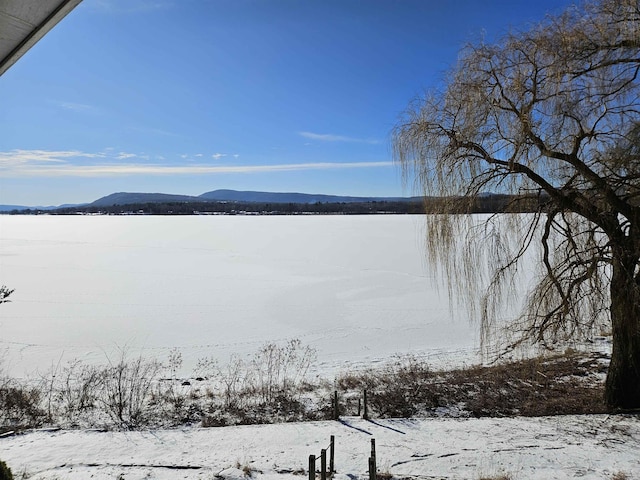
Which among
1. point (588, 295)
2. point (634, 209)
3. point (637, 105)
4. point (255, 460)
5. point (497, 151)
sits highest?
point (637, 105)

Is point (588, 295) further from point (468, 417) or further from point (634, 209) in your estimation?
point (468, 417)

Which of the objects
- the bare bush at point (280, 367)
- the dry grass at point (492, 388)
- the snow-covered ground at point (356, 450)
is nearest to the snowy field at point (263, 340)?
the snow-covered ground at point (356, 450)

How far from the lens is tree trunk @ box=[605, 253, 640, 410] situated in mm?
4930

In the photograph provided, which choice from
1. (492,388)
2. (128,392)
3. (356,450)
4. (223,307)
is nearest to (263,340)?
(223,307)

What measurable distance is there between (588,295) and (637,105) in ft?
8.02

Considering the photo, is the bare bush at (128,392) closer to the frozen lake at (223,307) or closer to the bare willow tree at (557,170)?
the frozen lake at (223,307)

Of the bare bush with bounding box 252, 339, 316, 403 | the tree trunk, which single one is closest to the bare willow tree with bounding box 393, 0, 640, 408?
the tree trunk

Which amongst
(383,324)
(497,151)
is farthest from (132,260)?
(497,151)

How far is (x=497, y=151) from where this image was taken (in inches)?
210

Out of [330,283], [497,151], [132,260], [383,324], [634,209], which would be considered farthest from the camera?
[132,260]

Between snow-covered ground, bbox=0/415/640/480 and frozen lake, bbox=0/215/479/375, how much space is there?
13.9 feet

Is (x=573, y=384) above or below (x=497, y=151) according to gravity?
below

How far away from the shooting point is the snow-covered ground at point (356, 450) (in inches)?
163

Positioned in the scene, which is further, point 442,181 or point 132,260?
point 132,260
